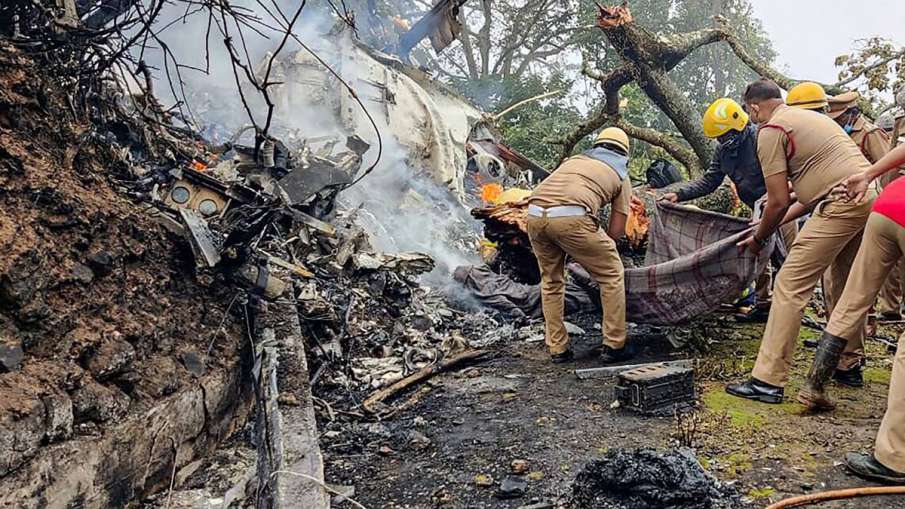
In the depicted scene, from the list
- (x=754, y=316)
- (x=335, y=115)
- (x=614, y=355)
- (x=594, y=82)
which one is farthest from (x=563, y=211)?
(x=594, y=82)

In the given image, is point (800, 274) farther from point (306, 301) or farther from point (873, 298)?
point (306, 301)

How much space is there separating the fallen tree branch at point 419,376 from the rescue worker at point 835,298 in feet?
8.30

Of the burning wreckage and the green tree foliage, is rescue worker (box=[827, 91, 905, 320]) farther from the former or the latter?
the green tree foliage

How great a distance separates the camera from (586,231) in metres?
4.46

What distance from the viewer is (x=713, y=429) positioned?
10.3 ft

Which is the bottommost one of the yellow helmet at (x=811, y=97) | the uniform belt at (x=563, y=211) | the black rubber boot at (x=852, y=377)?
the black rubber boot at (x=852, y=377)

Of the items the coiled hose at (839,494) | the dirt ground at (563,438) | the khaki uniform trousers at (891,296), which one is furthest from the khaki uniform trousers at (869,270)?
the khaki uniform trousers at (891,296)

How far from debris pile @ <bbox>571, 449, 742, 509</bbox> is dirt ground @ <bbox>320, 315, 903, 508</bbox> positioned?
0.47 ft

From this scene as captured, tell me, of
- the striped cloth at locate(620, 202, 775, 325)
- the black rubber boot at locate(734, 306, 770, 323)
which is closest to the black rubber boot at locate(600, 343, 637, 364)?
the striped cloth at locate(620, 202, 775, 325)

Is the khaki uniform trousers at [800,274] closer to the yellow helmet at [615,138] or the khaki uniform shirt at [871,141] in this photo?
the yellow helmet at [615,138]

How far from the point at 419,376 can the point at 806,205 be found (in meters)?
2.78

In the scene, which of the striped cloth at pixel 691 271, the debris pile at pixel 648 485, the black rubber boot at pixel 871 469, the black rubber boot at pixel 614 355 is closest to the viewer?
the debris pile at pixel 648 485

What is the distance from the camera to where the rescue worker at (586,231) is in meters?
4.49

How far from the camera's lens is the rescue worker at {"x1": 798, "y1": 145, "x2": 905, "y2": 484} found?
2.51 metres
